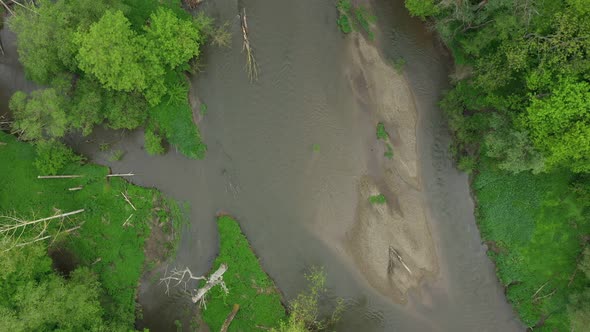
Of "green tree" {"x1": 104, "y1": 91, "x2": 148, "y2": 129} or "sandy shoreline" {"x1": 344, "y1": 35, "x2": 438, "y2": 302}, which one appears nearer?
"green tree" {"x1": 104, "y1": 91, "x2": 148, "y2": 129}

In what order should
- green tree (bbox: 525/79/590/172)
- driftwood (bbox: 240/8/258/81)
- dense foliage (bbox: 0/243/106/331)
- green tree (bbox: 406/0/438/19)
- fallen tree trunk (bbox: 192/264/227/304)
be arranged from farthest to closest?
1. driftwood (bbox: 240/8/258/81)
2. fallen tree trunk (bbox: 192/264/227/304)
3. green tree (bbox: 406/0/438/19)
4. dense foliage (bbox: 0/243/106/331)
5. green tree (bbox: 525/79/590/172)

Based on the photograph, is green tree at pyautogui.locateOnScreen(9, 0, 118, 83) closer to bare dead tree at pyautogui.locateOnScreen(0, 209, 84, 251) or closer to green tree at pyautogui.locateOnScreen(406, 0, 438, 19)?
bare dead tree at pyautogui.locateOnScreen(0, 209, 84, 251)

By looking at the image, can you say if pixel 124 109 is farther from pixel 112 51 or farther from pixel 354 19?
pixel 354 19

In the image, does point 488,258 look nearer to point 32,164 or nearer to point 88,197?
point 88,197

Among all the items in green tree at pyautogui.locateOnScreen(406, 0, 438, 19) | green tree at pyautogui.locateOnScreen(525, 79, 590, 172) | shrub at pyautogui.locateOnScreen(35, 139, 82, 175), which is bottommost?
shrub at pyautogui.locateOnScreen(35, 139, 82, 175)

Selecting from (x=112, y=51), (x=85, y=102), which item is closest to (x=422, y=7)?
(x=112, y=51)

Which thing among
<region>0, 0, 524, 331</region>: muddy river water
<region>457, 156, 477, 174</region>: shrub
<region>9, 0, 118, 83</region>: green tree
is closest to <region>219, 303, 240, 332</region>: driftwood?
<region>0, 0, 524, 331</region>: muddy river water
